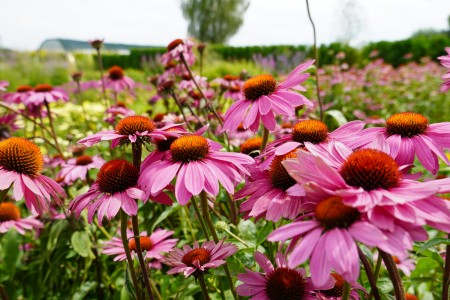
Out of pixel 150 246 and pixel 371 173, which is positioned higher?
pixel 371 173

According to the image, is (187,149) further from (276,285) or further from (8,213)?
(8,213)

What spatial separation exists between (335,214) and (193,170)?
319 millimetres

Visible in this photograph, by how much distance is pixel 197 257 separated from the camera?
83 cm

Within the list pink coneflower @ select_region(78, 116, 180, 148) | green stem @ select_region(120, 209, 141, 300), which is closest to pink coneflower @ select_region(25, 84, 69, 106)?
pink coneflower @ select_region(78, 116, 180, 148)

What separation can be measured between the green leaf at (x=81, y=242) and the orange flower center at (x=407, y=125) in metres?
1.01

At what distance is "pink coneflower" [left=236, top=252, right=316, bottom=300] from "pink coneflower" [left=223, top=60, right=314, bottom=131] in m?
0.29

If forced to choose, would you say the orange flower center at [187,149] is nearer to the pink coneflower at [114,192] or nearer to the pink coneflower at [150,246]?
the pink coneflower at [114,192]

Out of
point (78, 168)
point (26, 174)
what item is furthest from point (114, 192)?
point (78, 168)

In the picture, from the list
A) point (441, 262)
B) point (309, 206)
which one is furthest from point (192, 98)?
point (309, 206)

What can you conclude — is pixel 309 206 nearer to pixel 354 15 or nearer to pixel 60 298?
pixel 60 298

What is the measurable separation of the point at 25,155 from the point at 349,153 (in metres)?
0.72

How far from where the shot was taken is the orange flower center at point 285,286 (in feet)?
2.37

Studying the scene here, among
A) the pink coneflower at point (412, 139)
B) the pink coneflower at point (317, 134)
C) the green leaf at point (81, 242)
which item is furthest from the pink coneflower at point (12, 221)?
the pink coneflower at point (412, 139)

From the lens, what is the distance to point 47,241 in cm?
159
